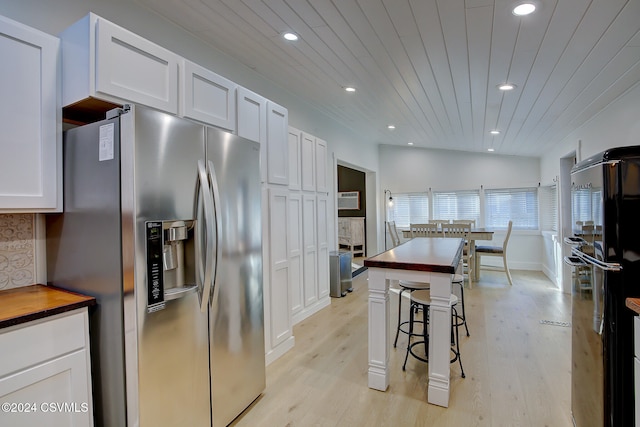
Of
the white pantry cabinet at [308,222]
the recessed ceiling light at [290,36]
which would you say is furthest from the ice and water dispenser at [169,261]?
the white pantry cabinet at [308,222]

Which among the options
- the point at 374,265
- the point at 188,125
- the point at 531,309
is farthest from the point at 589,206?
the point at 531,309

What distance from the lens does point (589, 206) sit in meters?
1.56

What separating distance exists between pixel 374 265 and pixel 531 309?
2.96m

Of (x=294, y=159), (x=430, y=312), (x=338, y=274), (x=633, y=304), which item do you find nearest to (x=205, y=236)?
(x=430, y=312)

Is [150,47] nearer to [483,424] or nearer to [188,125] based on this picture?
[188,125]

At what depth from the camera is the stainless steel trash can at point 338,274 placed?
464 cm

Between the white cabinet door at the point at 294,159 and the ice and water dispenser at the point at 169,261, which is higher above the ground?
the white cabinet door at the point at 294,159

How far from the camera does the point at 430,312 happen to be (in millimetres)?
2111

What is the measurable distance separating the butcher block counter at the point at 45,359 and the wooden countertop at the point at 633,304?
2252mm

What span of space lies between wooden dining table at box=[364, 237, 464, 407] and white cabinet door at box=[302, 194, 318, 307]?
149 cm

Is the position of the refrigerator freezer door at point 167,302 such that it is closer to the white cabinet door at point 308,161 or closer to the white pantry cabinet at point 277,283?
the white pantry cabinet at point 277,283

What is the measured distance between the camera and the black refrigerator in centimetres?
134

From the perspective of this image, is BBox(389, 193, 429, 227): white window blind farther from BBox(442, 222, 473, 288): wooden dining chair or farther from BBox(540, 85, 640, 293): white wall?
BBox(540, 85, 640, 293): white wall

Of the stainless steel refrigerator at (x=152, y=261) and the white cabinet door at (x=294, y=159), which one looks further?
the white cabinet door at (x=294, y=159)
